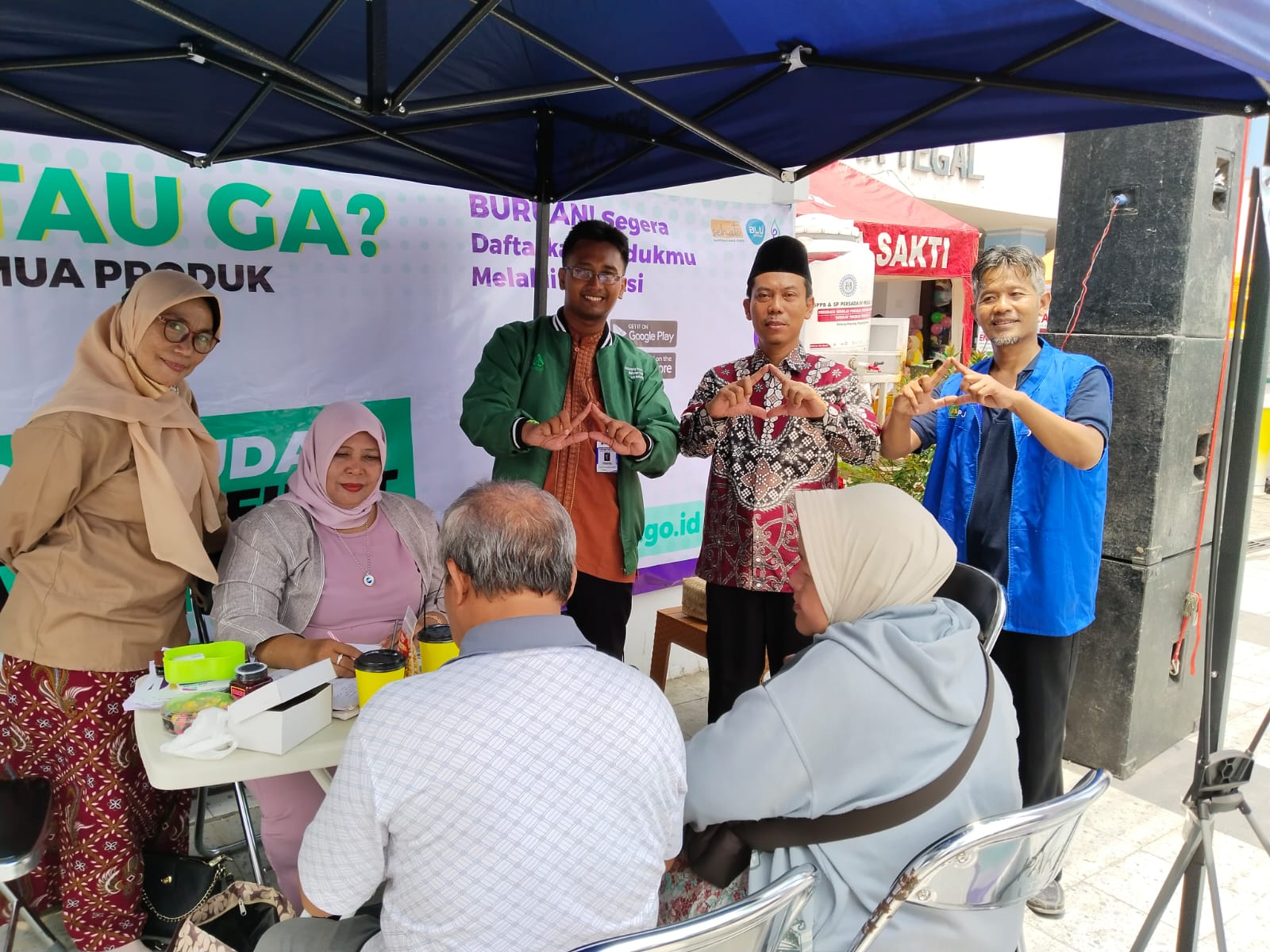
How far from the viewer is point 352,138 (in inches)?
104

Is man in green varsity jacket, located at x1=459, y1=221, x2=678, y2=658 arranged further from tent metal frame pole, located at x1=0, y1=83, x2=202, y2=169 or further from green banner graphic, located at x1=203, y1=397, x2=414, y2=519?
tent metal frame pole, located at x1=0, y1=83, x2=202, y2=169

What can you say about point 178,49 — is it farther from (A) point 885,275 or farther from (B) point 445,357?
(A) point 885,275

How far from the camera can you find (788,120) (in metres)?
2.60

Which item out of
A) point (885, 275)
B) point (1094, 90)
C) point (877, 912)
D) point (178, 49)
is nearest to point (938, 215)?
point (885, 275)

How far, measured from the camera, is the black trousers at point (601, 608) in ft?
9.66

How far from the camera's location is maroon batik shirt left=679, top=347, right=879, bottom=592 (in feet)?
8.90

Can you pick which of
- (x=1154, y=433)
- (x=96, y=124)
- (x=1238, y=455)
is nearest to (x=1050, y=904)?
(x=1238, y=455)

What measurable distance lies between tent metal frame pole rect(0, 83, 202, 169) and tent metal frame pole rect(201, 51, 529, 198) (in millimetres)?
496

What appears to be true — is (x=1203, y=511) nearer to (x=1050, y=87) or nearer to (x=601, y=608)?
(x=1050, y=87)

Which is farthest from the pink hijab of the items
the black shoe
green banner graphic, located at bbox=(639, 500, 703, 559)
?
the black shoe

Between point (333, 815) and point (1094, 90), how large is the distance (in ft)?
6.94

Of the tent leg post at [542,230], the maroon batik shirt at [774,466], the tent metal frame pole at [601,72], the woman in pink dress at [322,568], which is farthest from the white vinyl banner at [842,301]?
the woman in pink dress at [322,568]

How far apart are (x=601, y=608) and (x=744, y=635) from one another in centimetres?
50

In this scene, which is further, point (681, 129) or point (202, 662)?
point (681, 129)
